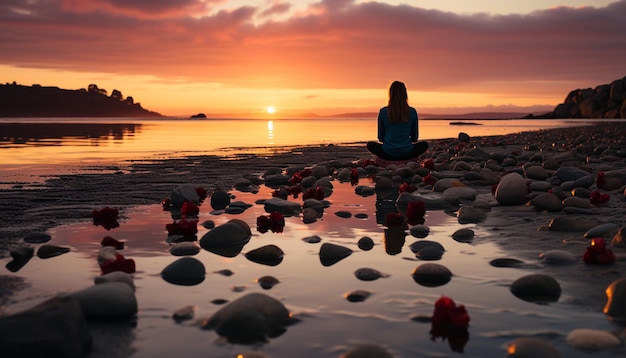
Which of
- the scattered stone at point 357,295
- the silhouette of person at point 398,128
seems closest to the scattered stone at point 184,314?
the scattered stone at point 357,295

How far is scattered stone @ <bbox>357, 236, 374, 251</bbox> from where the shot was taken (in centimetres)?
504

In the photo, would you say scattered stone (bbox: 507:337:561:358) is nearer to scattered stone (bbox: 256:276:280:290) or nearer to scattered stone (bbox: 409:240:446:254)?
scattered stone (bbox: 256:276:280:290)

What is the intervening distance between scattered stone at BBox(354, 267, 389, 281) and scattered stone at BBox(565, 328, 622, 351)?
1.47 meters

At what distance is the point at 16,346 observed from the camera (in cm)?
246

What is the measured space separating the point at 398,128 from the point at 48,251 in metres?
8.60

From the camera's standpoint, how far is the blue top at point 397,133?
12.0m

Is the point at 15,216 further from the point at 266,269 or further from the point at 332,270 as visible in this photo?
the point at 332,270

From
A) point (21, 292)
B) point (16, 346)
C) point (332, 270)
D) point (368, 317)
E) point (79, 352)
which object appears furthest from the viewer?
point (332, 270)

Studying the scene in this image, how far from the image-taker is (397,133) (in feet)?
40.0

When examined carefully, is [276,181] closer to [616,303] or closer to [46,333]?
[616,303]

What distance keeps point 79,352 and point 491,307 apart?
2.29m

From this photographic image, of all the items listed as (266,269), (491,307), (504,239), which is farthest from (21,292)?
(504,239)

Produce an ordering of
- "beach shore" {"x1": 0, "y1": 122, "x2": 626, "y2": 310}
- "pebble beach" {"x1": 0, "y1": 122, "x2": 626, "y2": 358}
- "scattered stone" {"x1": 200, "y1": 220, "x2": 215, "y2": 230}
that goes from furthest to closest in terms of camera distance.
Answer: "scattered stone" {"x1": 200, "y1": 220, "x2": 215, "y2": 230}
"beach shore" {"x1": 0, "y1": 122, "x2": 626, "y2": 310}
"pebble beach" {"x1": 0, "y1": 122, "x2": 626, "y2": 358}

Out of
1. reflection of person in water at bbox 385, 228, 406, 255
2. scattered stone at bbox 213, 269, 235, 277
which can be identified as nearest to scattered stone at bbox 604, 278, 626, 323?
reflection of person in water at bbox 385, 228, 406, 255
